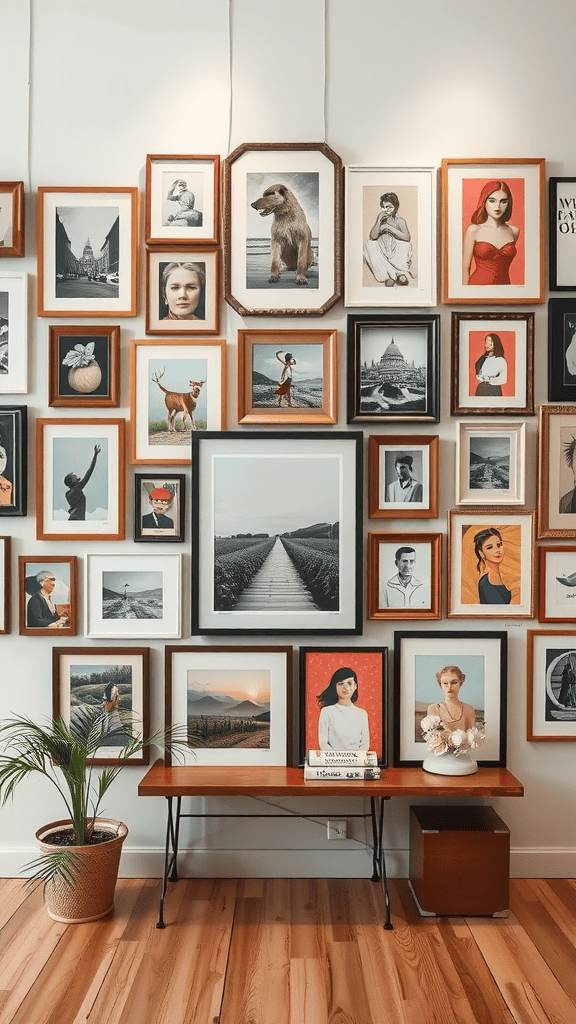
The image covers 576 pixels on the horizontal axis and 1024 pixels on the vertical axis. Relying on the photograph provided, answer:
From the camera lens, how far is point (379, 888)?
9.02 feet

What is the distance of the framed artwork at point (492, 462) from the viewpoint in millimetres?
2809

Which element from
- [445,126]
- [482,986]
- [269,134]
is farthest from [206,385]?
[482,986]

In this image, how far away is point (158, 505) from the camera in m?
2.82

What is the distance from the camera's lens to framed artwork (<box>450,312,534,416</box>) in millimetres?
2811

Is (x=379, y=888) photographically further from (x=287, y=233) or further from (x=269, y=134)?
(x=269, y=134)

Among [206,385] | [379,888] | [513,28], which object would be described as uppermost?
[513,28]

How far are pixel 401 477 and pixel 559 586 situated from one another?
0.70 metres

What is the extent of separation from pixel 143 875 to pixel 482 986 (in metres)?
1.25

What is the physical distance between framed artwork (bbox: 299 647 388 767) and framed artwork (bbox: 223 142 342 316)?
1232 millimetres

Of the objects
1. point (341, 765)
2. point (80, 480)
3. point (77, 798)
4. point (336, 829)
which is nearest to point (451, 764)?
point (341, 765)

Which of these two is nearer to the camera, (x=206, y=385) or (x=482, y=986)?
(x=482, y=986)

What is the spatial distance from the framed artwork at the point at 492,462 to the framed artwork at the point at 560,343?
18cm

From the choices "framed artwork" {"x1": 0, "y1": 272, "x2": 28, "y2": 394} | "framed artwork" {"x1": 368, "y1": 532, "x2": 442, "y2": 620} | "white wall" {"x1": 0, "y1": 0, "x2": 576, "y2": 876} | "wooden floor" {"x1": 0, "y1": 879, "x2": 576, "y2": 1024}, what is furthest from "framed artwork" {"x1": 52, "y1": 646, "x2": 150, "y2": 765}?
"framed artwork" {"x1": 0, "y1": 272, "x2": 28, "y2": 394}

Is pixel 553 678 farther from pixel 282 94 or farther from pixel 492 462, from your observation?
pixel 282 94
